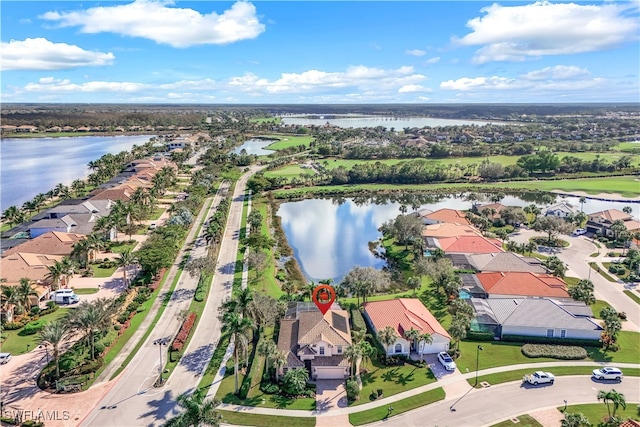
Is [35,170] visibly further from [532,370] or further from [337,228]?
[532,370]

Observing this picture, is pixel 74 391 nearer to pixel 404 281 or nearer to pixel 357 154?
pixel 404 281

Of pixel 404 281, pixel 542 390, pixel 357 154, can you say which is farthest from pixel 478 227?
pixel 357 154

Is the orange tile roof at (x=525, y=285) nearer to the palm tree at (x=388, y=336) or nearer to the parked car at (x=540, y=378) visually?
the parked car at (x=540, y=378)

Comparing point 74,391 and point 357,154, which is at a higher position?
point 357,154

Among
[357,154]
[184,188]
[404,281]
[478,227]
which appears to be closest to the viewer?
[404,281]

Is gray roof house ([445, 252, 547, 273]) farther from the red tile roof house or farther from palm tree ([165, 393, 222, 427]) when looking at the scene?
palm tree ([165, 393, 222, 427])
